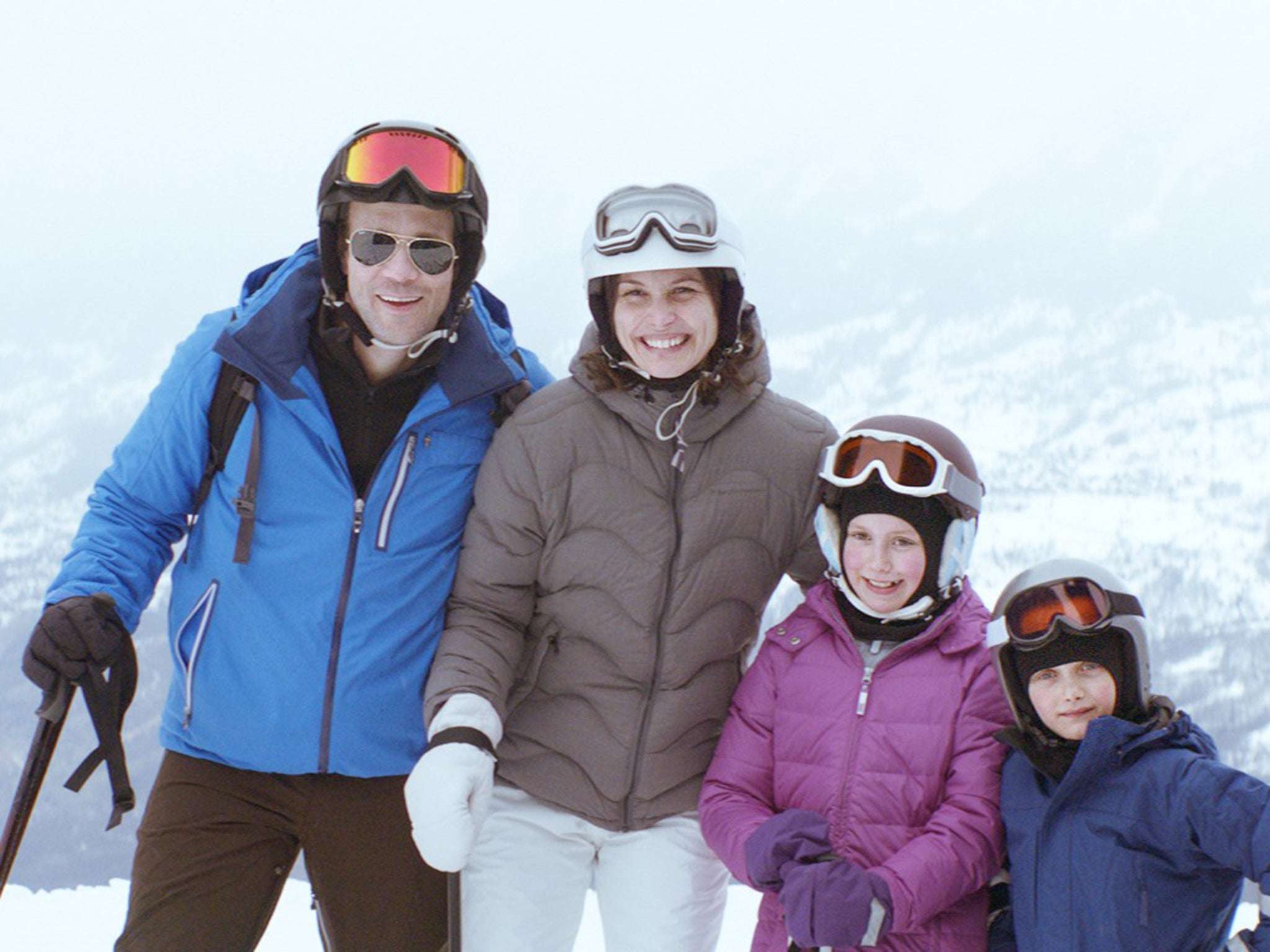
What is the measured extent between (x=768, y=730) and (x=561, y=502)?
2.22 feet

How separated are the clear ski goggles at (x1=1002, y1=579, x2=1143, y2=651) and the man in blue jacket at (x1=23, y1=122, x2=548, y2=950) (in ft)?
4.15

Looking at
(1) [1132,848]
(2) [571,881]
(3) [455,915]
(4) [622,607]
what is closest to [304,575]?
(4) [622,607]

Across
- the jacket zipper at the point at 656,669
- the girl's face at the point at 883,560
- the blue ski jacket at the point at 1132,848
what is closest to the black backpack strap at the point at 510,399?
the jacket zipper at the point at 656,669

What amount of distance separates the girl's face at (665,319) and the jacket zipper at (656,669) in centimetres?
29

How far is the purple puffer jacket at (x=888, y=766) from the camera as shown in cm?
234

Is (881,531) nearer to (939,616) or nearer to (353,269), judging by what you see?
(939,616)

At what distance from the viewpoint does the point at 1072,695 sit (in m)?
2.43

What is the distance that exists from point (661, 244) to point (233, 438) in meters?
1.07

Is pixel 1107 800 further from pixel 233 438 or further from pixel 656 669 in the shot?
pixel 233 438

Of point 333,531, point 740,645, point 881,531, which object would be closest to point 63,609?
point 333,531

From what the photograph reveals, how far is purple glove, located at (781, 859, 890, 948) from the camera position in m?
2.20

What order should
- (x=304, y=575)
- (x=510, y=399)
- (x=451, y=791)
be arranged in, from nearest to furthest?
(x=451, y=791) < (x=304, y=575) < (x=510, y=399)

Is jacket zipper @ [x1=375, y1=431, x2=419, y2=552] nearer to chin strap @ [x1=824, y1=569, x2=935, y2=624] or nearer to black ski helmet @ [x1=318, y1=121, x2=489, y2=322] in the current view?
black ski helmet @ [x1=318, y1=121, x2=489, y2=322]

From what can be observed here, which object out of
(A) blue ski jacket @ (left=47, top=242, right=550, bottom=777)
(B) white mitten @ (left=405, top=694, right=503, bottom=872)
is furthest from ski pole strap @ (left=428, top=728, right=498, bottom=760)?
(A) blue ski jacket @ (left=47, top=242, right=550, bottom=777)
